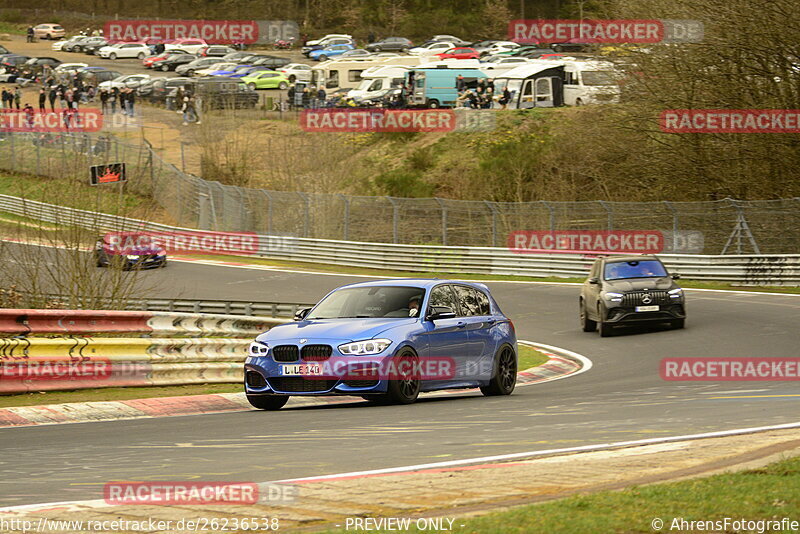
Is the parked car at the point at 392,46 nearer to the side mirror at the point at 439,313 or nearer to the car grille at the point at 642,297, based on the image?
the car grille at the point at 642,297

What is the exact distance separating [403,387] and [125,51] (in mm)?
87133

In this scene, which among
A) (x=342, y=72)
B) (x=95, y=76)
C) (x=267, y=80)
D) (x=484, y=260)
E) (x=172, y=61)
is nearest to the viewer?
(x=484, y=260)

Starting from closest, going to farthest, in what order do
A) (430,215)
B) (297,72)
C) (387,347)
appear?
(387,347) < (430,215) < (297,72)

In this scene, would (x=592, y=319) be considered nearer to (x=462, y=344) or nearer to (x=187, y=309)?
(x=187, y=309)

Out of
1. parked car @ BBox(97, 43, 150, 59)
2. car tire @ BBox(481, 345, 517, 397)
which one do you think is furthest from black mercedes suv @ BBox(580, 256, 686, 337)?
parked car @ BBox(97, 43, 150, 59)

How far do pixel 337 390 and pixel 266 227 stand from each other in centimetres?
3432

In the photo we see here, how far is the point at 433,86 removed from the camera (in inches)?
2442

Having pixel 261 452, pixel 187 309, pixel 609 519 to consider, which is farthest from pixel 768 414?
pixel 187 309

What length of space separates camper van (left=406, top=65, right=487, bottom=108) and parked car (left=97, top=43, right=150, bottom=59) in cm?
3992
